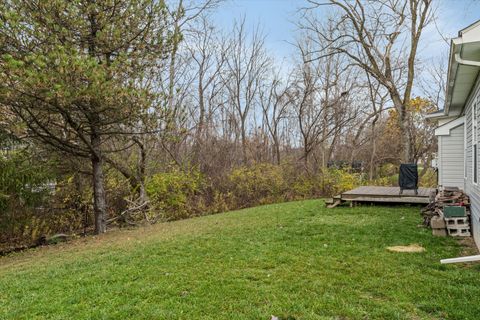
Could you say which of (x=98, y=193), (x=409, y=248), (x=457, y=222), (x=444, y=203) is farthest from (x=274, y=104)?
(x=409, y=248)

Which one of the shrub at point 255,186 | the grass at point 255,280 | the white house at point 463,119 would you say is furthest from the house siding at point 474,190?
the shrub at point 255,186

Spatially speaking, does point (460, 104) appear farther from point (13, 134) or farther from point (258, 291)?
point (13, 134)

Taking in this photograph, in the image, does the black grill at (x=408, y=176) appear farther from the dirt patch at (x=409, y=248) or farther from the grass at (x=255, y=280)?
the dirt patch at (x=409, y=248)

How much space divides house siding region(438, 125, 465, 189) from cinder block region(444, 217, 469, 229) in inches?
120

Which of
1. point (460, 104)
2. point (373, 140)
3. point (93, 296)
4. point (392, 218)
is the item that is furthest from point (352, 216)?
point (373, 140)

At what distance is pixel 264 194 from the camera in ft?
46.6

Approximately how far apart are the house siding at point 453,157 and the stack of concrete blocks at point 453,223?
10.1 ft

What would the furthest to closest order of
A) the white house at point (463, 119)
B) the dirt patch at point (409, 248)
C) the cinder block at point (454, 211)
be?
the cinder block at point (454, 211) < the dirt patch at point (409, 248) < the white house at point (463, 119)

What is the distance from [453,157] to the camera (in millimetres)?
8625

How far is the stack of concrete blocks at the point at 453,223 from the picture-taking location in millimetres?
5777

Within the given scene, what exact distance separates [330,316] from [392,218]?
5575mm

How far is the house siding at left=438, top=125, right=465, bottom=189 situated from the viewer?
333 inches

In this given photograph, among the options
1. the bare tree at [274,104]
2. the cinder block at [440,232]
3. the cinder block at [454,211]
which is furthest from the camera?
the bare tree at [274,104]

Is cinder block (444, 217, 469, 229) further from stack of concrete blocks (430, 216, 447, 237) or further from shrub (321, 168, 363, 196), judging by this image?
shrub (321, 168, 363, 196)
